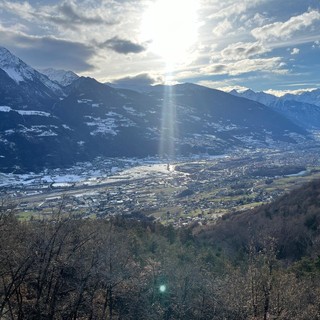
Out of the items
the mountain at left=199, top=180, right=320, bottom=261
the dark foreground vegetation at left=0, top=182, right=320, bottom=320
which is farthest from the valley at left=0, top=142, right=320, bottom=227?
the dark foreground vegetation at left=0, top=182, right=320, bottom=320

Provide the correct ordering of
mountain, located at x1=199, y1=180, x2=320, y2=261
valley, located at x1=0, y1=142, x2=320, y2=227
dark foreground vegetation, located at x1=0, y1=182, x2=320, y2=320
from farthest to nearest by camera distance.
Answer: valley, located at x1=0, y1=142, x2=320, y2=227 → mountain, located at x1=199, y1=180, x2=320, y2=261 → dark foreground vegetation, located at x1=0, y1=182, x2=320, y2=320

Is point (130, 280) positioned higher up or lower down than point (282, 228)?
higher up

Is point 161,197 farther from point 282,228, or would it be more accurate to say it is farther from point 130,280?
point 130,280

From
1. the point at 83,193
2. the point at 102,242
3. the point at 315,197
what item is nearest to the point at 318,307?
the point at 102,242

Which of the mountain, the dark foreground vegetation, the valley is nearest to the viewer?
the dark foreground vegetation

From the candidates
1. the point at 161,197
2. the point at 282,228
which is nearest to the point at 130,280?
the point at 282,228

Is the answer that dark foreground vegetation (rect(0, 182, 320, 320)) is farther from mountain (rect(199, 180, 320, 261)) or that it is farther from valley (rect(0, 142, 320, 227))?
valley (rect(0, 142, 320, 227))

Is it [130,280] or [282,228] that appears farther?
[282,228]

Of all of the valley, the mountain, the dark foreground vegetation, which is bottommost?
the valley

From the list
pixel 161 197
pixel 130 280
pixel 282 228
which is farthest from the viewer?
pixel 161 197

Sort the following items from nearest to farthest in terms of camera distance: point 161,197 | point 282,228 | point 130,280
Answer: point 130,280 < point 282,228 < point 161,197
